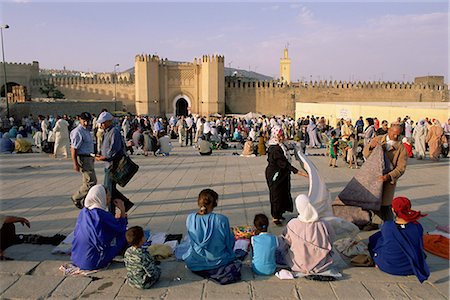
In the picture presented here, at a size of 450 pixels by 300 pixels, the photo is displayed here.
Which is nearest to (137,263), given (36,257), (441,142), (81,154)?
(36,257)

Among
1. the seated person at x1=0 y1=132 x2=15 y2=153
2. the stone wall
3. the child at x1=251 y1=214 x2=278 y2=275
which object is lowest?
the child at x1=251 y1=214 x2=278 y2=275

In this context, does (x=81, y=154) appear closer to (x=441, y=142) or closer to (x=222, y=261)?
(x=222, y=261)

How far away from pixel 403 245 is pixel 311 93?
38.9 m

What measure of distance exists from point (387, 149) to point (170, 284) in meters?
2.99

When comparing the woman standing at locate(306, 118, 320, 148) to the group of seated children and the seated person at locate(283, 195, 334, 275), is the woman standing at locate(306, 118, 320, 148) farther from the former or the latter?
the seated person at locate(283, 195, 334, 275)

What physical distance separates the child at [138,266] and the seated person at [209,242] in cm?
38

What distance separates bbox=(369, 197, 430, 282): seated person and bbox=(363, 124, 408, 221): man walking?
1.19m

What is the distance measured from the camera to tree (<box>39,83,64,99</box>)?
40938 mm

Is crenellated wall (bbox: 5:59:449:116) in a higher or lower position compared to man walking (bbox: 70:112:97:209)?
higher

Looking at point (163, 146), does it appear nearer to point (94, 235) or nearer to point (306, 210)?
point (94, 235)

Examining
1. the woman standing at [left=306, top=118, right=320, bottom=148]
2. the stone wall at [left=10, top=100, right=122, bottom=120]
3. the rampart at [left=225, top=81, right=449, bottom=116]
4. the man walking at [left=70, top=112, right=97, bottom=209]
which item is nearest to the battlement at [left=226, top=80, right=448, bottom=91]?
the rampart at [left=225, top=81, right=449, bottom=116]

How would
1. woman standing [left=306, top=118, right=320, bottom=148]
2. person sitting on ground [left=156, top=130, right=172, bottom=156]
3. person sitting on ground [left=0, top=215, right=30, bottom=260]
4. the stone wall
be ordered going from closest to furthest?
person sitting on ground [left=0, top=215, right=30, bottom=260]
person sitting on ground [left=156, top=130, right=172, bottom=156]
woman standing [left=306, top=118, right=320, bottom=148]
the stone wall

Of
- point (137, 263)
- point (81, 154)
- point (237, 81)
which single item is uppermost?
point (237, 81)

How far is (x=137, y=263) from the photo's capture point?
10.4ft
